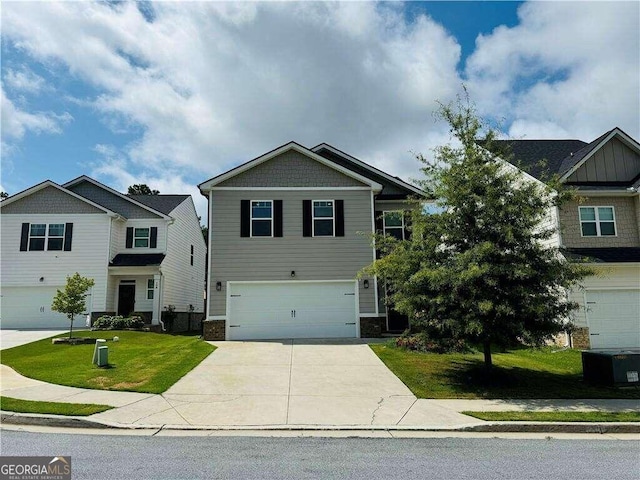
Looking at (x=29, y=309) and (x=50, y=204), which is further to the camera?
(x=50, y=204)

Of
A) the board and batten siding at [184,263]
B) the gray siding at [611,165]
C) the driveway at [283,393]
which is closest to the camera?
the driveway at [283,393]

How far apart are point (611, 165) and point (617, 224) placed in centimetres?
256

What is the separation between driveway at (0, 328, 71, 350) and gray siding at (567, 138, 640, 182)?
2268 centimetres

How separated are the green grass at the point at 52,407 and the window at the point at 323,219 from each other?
1106cm

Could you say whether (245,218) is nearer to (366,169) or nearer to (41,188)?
(366,169)

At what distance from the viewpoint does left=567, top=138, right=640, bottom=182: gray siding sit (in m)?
18.1

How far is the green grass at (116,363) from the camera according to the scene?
33.6 ft

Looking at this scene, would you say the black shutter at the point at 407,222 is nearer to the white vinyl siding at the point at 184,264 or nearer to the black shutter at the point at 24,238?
the white vinyl siding at the point at 184,264

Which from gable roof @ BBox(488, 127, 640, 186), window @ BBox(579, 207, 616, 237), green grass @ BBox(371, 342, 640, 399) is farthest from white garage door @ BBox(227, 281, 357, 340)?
window @ BBox(579, 207, 616, 237)

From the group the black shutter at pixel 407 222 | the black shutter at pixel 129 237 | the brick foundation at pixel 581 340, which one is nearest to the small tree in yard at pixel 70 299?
the black shutter at pixel 129 237

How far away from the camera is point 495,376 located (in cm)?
1084

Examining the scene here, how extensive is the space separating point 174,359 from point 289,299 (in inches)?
228

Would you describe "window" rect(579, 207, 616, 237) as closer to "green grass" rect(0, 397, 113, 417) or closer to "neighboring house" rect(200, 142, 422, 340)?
"neighboring house" rect(200, 142, 422, 340)

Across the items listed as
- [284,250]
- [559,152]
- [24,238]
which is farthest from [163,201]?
[559,152]
